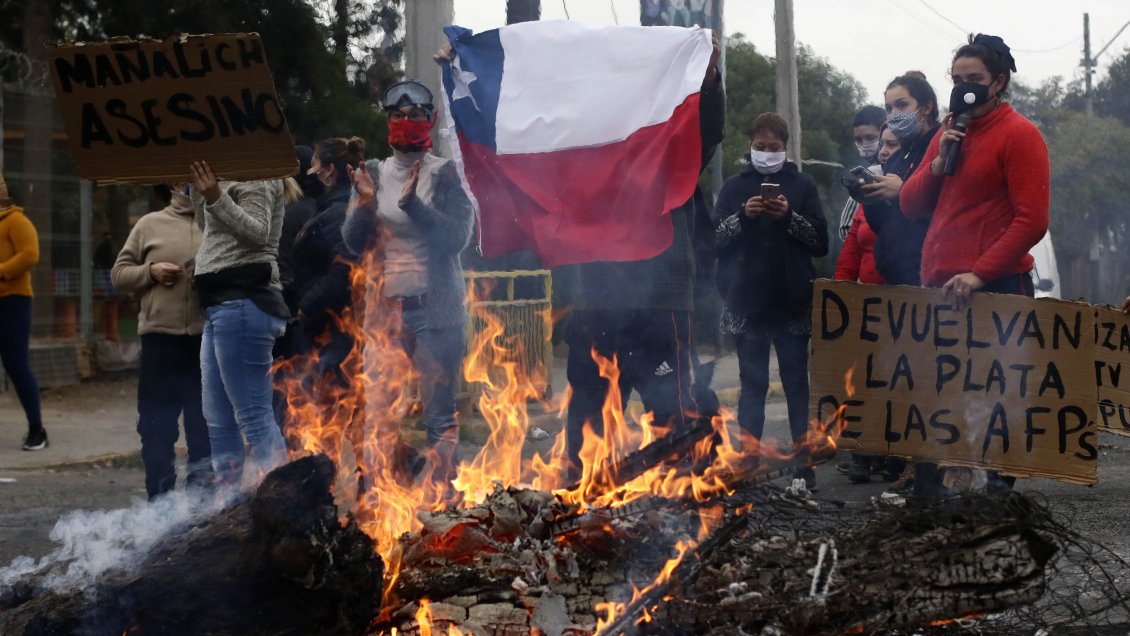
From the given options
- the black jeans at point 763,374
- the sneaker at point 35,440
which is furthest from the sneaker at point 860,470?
the sneaker at point 35,440

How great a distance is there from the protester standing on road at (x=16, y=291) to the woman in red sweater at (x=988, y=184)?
6580 mm

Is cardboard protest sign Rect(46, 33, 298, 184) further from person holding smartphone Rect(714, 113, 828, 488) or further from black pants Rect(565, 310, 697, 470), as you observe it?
person holding smartphone Rect(714, 113, 828, 488)

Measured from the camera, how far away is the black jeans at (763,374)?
23.3 feet

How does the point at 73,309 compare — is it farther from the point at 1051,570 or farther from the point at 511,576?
the point at 1051,570

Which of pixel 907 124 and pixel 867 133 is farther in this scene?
pixel 867 133

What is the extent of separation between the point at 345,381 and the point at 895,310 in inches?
136

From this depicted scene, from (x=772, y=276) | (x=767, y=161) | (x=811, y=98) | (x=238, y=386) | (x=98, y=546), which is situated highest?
(x=811, y=98)

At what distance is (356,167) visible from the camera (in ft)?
23.1

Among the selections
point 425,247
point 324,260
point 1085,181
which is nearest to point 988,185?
point 425,247

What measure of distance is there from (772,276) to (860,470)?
1.44 m

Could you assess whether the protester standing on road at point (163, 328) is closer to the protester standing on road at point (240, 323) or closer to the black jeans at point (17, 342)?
the protester standing on road at point (240, 323)

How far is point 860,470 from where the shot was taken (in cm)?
748

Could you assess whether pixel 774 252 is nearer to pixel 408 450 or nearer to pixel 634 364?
pixel 634 364

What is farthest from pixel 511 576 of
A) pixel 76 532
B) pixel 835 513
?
pixel 76 532
